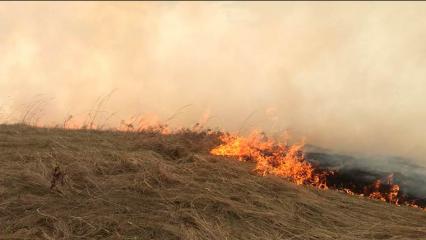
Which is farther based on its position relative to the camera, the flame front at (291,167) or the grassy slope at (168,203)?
the flame front at (291,167)

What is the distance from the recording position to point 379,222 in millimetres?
6535

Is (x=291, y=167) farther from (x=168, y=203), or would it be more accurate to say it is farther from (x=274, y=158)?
(x=168, y=203)

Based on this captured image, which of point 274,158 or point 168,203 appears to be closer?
point 168,203

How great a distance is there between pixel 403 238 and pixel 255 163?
3.10 m

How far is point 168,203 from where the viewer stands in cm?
644

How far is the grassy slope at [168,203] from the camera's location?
228 inches

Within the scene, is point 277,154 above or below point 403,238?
above

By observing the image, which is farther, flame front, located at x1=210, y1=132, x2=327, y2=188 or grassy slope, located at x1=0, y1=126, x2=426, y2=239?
flame front, located at x1=210, y1=132, x2=327, y2=188

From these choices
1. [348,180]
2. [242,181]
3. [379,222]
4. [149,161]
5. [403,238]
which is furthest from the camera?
[348,180]

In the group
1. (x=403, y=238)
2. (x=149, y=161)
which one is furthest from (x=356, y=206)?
(x=149, y=161)

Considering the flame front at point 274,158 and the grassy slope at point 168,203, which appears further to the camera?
the flame front at point 274,158

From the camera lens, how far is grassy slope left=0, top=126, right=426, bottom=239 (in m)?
5.79

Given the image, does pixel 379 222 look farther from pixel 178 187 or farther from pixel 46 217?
pixel 46 217

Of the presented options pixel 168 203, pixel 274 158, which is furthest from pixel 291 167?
pixel 168 203
